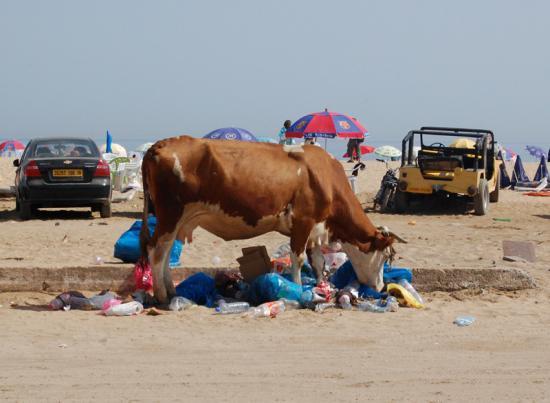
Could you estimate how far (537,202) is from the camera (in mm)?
26406

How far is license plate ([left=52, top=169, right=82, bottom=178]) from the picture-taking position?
18.9 m

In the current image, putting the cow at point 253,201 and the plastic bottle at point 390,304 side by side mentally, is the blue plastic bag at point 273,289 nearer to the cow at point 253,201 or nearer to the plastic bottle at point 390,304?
the cow at point 253,201

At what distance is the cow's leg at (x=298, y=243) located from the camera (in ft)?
36.6

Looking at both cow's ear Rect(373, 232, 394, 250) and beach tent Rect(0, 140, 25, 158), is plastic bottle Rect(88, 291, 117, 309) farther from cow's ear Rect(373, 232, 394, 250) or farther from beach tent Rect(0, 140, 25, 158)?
beach tent Rect(0, 140, 25, 158)

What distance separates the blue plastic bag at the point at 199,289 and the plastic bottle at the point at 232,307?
14.6 inches

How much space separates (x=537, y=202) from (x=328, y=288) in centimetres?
1641

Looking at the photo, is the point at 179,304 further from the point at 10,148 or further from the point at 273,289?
the point at 10,148

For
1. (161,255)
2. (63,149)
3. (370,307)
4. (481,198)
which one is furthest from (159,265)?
(481,198)

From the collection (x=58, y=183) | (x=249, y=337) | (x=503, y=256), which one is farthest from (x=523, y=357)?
(x=58, y=183)

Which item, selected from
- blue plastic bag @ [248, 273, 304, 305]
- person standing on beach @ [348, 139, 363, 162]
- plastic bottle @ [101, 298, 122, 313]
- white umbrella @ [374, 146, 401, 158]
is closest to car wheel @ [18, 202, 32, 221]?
plastic bottle @ [101, 298, 122, 313]

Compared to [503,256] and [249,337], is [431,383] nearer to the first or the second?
[249,337]

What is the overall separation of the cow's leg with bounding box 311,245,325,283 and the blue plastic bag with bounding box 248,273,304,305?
67 cm

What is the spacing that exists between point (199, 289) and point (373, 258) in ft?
5.96

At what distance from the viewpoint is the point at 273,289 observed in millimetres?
10828
